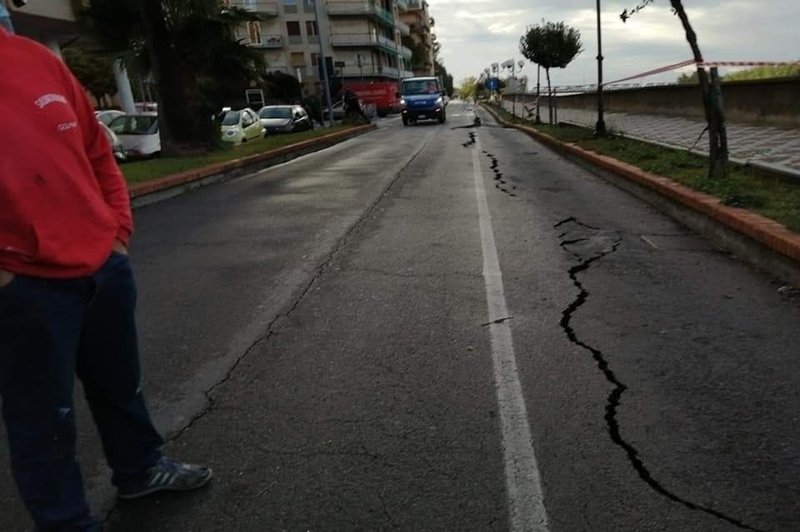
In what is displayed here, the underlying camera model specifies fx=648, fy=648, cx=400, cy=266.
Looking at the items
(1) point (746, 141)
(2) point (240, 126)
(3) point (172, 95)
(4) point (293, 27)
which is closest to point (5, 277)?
(1) point (746, 141)

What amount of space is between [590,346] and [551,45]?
2460 centimetres

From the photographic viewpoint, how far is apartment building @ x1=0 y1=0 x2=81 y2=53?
54.6ft

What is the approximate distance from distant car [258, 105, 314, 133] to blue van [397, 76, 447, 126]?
5144mm

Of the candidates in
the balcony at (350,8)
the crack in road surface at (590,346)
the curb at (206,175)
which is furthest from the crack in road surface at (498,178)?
the balcony at (350,8)

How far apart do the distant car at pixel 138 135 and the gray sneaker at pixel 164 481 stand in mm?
15522

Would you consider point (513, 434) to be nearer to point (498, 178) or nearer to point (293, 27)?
point (498, 178)

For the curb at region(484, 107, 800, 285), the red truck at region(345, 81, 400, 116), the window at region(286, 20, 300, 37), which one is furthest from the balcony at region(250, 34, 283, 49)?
the curb at region(484, 107, 800, 285)

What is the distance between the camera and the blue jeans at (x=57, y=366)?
185 centimetres

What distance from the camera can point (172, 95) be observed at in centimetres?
1485

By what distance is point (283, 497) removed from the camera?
7.99 ft

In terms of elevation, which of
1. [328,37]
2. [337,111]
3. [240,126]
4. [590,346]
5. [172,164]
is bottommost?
[590,346]

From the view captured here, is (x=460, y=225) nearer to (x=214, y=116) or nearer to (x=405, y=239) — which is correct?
(x=405, y=239)

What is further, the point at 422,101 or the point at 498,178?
the point at 422,101

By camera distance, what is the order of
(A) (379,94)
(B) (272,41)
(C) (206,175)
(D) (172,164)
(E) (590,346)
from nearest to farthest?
(E) (590,346), (C) (206,175), (D) (172,164), (A) (379,94), (B) (272,41)
